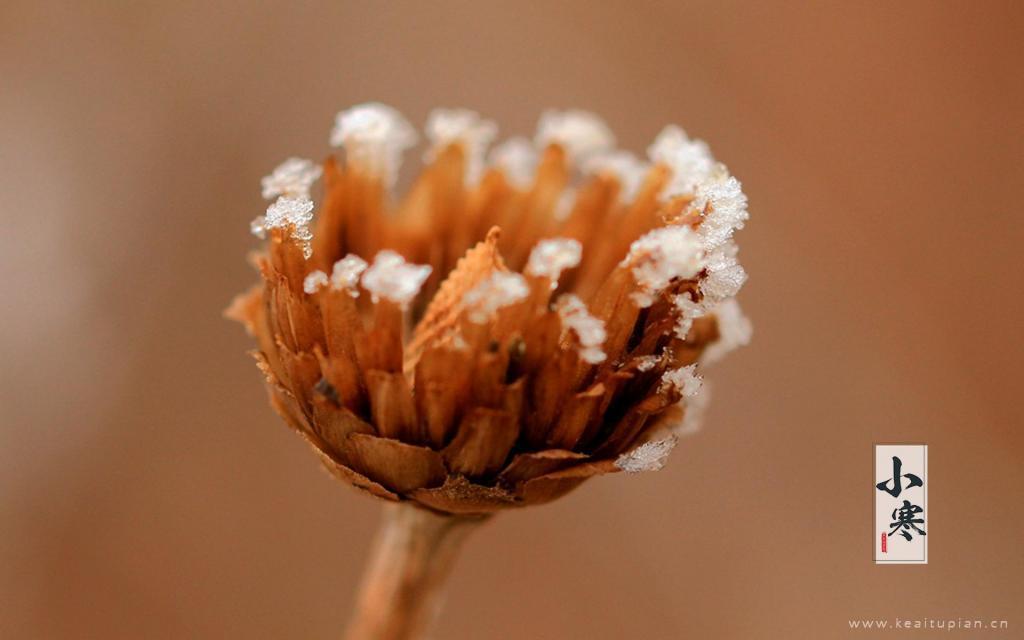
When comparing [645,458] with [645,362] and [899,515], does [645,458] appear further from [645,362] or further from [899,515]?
[899,515]

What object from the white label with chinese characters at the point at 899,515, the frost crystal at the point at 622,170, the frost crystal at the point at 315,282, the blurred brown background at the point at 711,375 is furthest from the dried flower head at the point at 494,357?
the blurred brown background at the point at 711,375

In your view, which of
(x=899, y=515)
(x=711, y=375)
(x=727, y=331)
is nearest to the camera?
(x=727, y=331)

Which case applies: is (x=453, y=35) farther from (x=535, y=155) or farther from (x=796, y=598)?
(x=796, y=598)

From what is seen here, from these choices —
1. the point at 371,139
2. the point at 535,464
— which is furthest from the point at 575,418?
the point at 371,139

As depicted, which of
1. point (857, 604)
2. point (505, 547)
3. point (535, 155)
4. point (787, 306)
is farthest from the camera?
point (787, 306)

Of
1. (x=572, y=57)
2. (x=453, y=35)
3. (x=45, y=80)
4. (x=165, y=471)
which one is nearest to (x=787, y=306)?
(x=572, y=57)

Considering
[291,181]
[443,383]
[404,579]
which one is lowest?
[404,579]
